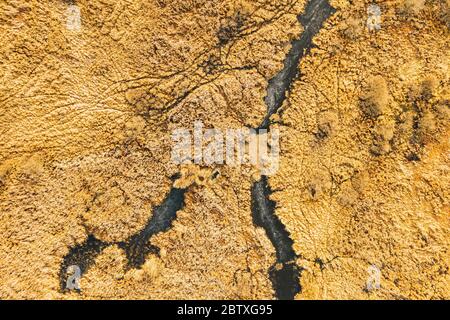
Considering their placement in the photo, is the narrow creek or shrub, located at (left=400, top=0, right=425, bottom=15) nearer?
shrub, located at (left=400, top=0, right=425, bottom=15)

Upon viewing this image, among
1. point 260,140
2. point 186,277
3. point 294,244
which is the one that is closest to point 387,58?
point 260,140

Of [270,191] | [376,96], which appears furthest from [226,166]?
[376,96]

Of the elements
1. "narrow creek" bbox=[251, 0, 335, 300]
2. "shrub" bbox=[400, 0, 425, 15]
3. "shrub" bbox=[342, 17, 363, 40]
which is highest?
"shrub" bbox=[400, 0, 425, 15]

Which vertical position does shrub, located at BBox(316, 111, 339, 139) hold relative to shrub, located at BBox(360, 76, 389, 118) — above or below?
below

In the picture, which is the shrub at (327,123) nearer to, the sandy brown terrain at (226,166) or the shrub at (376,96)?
the sandy brown terrain at (226,166)

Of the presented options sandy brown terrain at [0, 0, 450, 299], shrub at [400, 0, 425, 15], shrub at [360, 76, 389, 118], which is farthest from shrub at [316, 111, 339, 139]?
shrub at [400, 0, 425, 15]

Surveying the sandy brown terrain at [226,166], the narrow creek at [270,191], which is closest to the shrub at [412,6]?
the sandy brown terrain at [226,166]

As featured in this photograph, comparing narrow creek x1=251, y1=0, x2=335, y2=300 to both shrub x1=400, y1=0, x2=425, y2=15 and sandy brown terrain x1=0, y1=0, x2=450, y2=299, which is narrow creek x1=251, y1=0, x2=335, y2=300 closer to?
sandy brown terrain x1=0, y1=0, x2=450, y2=299

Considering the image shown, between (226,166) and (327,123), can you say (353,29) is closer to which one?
(327,123)
